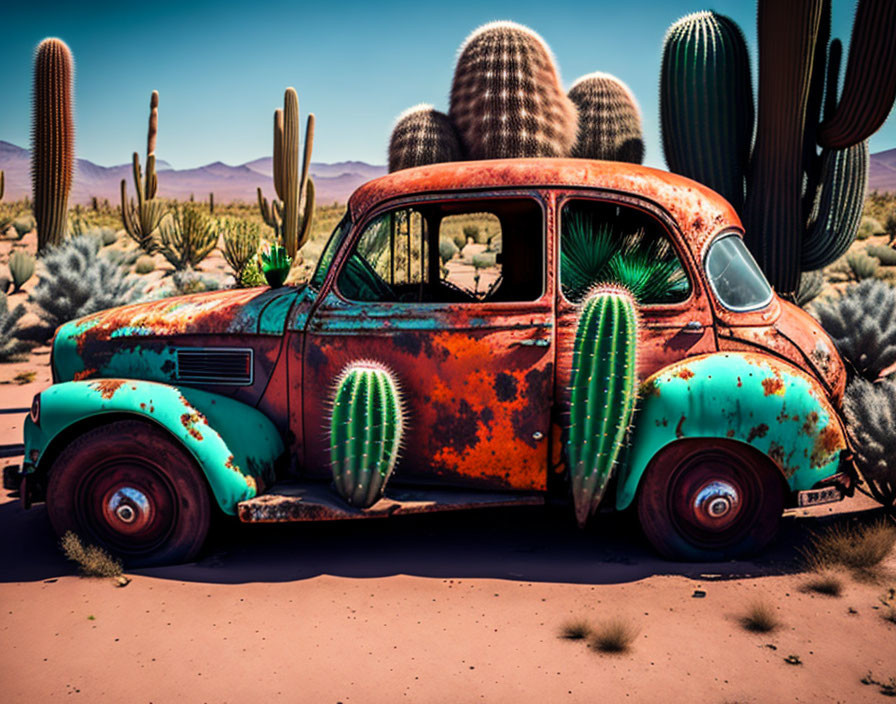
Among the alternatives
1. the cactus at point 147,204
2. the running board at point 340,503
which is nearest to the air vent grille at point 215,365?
the running board at point 340,503

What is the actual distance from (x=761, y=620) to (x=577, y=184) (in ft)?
7.46

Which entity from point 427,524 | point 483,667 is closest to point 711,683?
point 483,667

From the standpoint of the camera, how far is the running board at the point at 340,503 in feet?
11.7

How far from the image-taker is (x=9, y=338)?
392 inches

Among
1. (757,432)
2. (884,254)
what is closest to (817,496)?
(757,432)

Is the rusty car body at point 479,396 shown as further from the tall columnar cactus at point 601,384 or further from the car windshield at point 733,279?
the tall columnar cactus at point 601,384

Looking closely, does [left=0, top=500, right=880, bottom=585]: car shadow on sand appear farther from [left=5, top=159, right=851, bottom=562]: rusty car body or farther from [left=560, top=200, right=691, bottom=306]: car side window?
[left=560, top=200, right=691, bottom=306]: car side window

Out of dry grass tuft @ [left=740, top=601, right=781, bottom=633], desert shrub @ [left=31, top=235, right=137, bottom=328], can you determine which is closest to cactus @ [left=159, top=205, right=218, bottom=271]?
desert shrub @ [left=31, top=235, right=137, bottom=328]

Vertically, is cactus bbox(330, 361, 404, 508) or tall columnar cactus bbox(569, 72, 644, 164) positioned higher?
tall columnar cactus bbox(569, 72, 644, 164)

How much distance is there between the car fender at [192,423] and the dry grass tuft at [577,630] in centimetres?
166

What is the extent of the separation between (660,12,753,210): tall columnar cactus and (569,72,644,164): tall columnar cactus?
1077 cm

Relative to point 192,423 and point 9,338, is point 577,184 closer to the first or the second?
point 192,423

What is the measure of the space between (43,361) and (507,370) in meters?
8.47

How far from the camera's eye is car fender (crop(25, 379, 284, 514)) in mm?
3574
